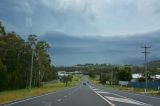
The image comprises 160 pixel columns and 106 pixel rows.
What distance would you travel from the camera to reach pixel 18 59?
106 meters

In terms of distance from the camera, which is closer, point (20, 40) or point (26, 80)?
point (20, 40)

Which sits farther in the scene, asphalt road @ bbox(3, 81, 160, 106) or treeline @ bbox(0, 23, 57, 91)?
treeline @ bbox(0, 23, 57, 91)

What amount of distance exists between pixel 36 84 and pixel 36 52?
1319 centimetres

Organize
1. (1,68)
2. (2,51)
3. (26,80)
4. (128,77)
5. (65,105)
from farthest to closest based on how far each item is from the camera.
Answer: (128,77) < (26,80) < (2,51) < (1,68) < (65,105)

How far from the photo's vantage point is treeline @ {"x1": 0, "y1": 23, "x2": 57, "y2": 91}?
91.6m

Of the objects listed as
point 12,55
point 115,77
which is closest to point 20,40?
point 12,55

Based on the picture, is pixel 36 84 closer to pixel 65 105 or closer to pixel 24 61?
pixel 24 61

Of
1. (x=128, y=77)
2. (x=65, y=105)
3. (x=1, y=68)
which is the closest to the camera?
(x=65, y=105)

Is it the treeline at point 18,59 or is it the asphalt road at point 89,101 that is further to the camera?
the treeline at point 18,59

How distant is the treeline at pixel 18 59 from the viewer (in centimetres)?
9162

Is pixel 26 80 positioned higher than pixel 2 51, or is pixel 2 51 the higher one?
pixel 2 51

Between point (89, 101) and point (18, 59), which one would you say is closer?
point (89, 101)

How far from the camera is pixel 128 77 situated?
180 m

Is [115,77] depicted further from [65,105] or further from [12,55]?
[65,105]
